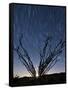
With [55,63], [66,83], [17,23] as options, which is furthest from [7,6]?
[66,83]

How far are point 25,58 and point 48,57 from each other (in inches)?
7.1

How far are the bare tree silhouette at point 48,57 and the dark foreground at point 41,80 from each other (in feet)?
0.14

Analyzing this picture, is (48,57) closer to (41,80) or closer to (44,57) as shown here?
(44,57)

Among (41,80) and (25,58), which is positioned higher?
(25,58)

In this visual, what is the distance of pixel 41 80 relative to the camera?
2.54 metres

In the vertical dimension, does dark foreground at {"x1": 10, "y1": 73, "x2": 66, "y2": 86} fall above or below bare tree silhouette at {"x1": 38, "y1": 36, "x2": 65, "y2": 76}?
below

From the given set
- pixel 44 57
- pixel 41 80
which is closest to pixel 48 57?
pixel 44 57

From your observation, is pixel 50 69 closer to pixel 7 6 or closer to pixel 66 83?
pixel 66 83

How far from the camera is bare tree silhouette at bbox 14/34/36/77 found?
8.10 ft

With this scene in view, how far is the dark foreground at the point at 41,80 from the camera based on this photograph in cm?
247

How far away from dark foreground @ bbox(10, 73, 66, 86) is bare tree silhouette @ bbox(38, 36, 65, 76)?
0.14 ft

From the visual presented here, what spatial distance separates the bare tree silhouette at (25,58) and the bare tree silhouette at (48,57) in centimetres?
6

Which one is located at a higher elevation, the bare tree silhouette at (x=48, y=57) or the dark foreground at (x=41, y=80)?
the bare tree silhouette at (x=48, y=57)

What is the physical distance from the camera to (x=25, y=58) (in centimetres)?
249
